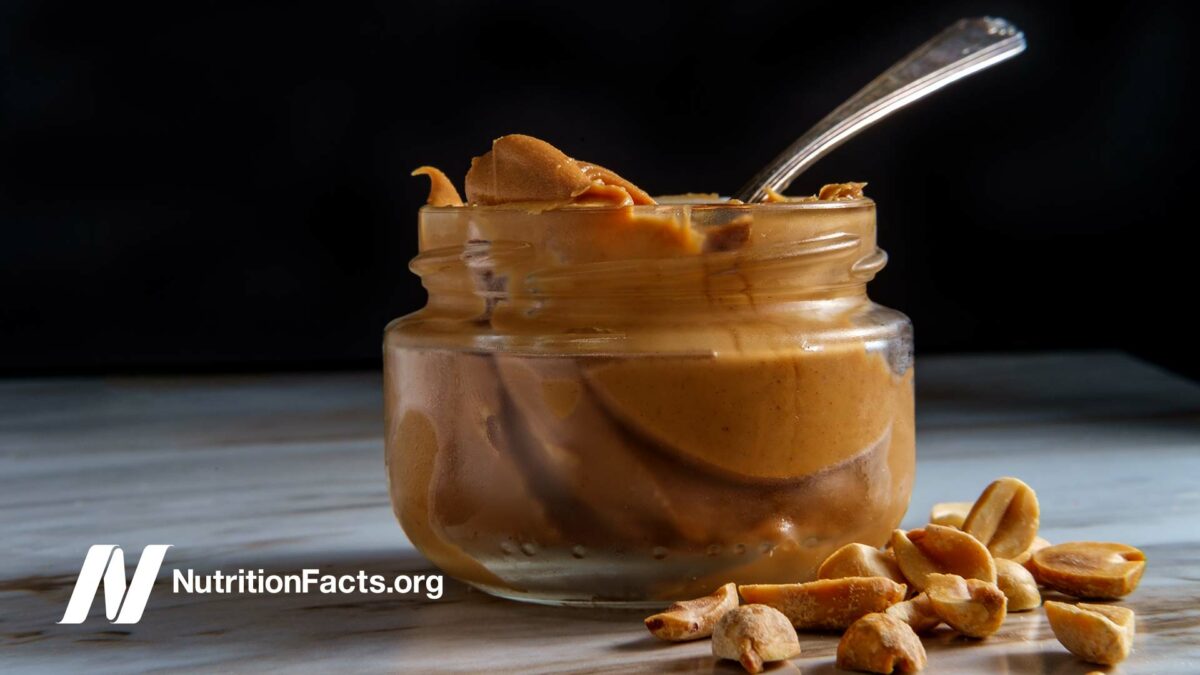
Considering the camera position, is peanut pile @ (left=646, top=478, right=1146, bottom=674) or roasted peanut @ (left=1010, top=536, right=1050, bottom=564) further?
roasted peanut @ (left=1010, top=536, right=1050, bottom=564)

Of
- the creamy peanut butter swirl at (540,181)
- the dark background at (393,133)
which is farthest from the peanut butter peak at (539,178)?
the dark background at (393,133)

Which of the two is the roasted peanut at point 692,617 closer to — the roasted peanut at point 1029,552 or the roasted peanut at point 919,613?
the roasted peanut at point 919,613

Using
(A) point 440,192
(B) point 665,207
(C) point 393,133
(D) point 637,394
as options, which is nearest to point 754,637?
(D) point 637,394

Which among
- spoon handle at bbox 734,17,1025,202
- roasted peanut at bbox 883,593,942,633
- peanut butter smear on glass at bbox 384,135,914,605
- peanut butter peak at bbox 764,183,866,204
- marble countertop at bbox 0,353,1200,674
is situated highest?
spoon handle at bbox 734,17,1025,202

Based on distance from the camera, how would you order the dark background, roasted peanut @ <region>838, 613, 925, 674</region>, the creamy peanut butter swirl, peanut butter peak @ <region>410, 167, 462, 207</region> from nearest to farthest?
roasted peanut @ <region>838, 613, 925, 674</region>, the creamy peanut butter swirl, peanut butter peak @ <region>410, 167, 462, 207</region>, the dark background

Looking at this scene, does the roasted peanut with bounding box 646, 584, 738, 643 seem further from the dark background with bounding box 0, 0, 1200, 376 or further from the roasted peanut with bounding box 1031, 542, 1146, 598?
the dark background with bounding box 0, 0, 1200, 376

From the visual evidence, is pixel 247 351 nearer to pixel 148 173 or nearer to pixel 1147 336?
pixel 148 173

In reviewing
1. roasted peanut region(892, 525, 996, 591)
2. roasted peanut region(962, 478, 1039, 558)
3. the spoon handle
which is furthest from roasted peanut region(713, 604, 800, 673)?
the spoon handle

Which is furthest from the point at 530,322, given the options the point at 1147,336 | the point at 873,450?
the point at 1147,336

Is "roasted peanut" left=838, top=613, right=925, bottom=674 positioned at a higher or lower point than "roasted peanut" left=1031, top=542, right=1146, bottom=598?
higher
